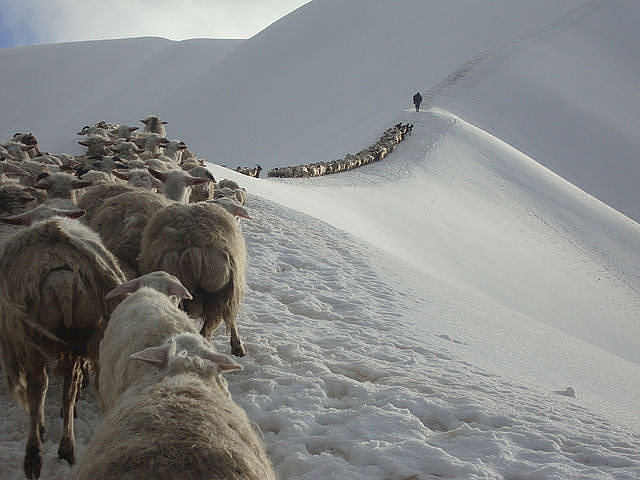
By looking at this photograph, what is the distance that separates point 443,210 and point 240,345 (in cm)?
1224

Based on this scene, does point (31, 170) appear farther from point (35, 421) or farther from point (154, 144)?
point (35, 421)

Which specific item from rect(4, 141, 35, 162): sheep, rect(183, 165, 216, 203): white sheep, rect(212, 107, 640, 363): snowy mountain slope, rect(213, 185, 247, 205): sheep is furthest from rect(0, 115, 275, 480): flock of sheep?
rect(212, 107, 640, 363): snowy mountain slope

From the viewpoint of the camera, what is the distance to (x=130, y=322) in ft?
10.0

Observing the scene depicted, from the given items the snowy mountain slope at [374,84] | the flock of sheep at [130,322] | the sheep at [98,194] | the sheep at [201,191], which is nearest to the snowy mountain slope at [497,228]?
the sheep at [201,191]

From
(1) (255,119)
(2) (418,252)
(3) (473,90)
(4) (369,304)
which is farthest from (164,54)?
(4) (369,304)

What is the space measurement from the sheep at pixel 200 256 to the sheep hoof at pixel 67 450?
48.7 inches

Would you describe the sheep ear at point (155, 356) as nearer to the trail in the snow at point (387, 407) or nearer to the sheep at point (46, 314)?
the sheep at point (46, 314)

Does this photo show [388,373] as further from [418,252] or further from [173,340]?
[418,252]

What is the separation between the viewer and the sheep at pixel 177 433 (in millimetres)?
1811

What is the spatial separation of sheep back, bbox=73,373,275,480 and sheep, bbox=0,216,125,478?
1.05m

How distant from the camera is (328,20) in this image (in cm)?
5422

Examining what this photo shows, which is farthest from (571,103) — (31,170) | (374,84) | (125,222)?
(125,222)

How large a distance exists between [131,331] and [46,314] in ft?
1.79

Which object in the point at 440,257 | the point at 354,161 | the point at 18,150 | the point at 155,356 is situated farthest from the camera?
the point at 354,161
